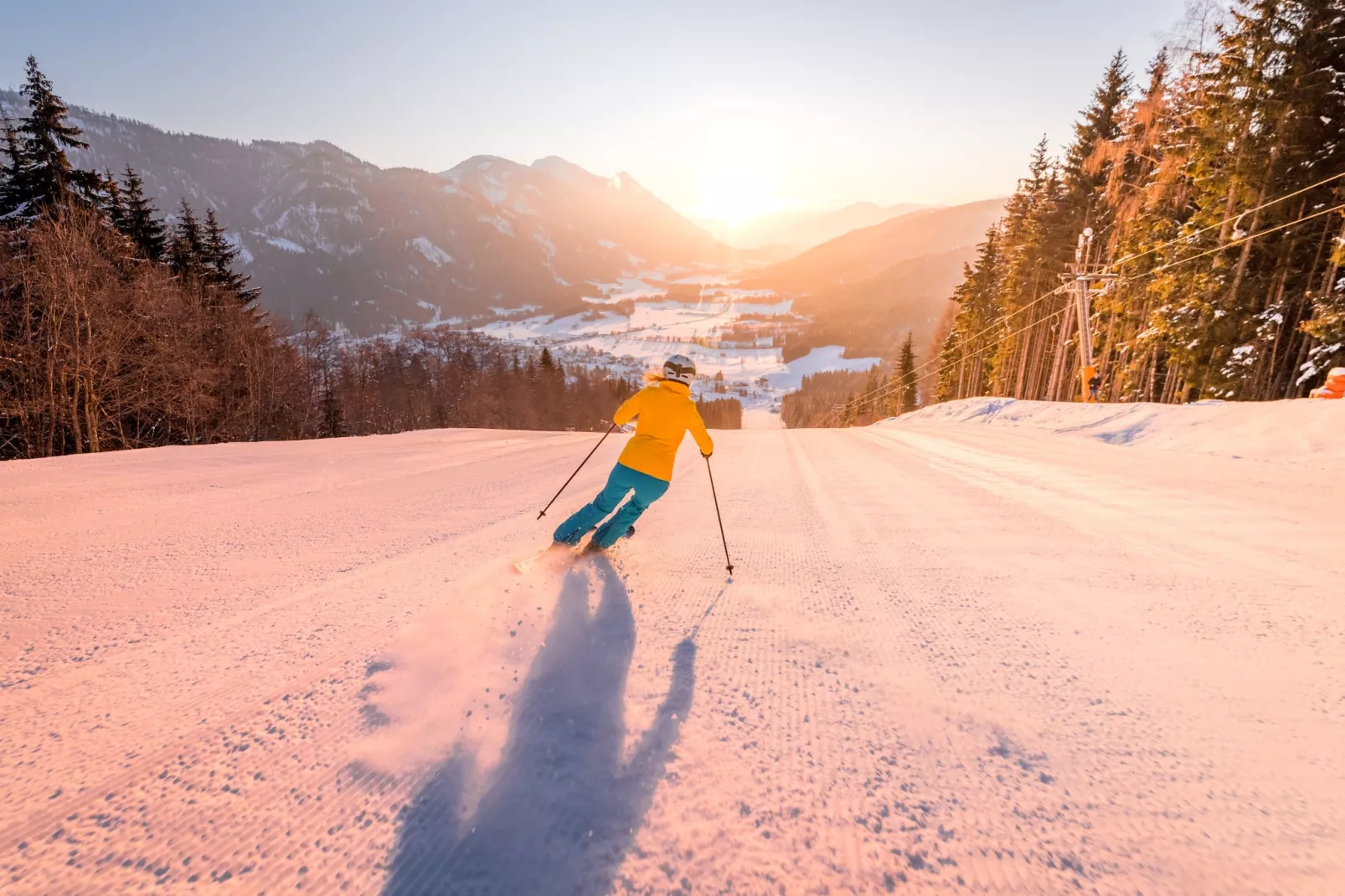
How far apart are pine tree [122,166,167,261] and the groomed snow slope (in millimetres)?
29795

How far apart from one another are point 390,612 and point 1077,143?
38.6 metres

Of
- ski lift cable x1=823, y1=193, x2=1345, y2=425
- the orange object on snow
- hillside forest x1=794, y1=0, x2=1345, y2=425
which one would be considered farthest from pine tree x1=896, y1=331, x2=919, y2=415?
the orange object on snow

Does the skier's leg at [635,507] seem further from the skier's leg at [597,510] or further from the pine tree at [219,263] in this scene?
the pine tree at [219,263]

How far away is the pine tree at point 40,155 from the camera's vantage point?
62.2ft

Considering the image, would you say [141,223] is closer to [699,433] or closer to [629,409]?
[629,409]

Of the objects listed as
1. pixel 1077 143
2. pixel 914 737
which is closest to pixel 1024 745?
pixel 914 737

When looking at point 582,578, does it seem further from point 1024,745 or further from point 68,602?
point 68,602

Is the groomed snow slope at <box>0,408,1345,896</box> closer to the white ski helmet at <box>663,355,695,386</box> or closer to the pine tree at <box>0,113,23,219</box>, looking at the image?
the white ski helmet at <box>663,355,695,386</box>

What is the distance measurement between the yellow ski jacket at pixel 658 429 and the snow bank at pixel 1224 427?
7.91 metres

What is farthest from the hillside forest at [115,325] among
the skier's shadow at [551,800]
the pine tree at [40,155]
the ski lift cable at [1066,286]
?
the ski lift cable at [1066,286]

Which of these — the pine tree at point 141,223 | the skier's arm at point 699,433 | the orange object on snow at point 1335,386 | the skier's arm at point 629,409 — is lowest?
the skier's arm at point 699,433

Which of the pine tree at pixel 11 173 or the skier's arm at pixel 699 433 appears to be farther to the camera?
the pine tree at pixel 11 173

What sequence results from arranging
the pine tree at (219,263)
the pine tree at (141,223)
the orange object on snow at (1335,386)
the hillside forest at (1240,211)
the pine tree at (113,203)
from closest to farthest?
the orange object on snow at (1335,386)
the hillside forest at (1240,211)
the pine tree at (113,203)
the pine tree at (141,223)
the pine tree at (219,263)

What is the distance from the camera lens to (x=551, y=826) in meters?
1.47
